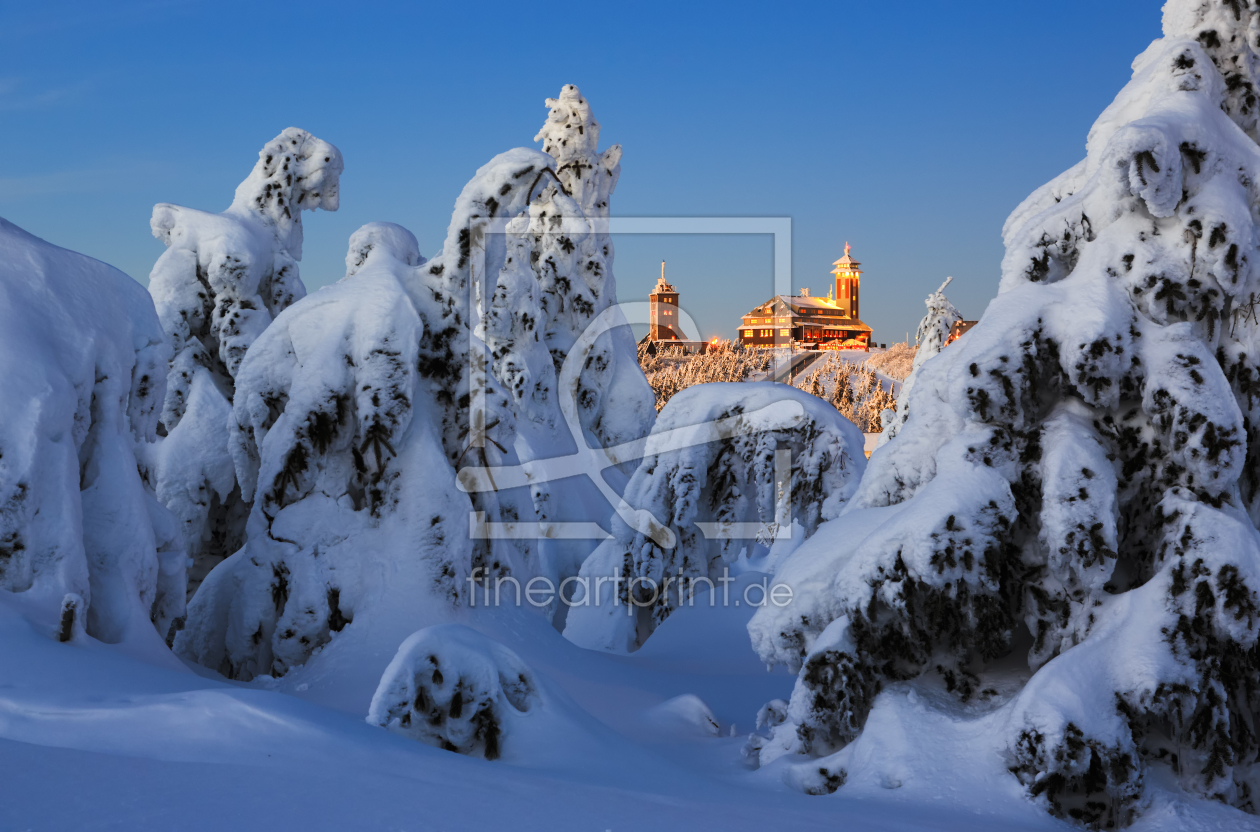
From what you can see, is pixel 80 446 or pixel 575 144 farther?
pixel 575 144

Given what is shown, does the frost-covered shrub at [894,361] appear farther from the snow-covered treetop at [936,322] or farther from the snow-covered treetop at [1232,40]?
the snow-covered treetop at [1232,40]

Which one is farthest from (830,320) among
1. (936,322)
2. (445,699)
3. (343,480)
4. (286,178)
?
(445,699)

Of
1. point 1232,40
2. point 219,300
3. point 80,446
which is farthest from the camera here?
point 219,300

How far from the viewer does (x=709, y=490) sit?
1315cm

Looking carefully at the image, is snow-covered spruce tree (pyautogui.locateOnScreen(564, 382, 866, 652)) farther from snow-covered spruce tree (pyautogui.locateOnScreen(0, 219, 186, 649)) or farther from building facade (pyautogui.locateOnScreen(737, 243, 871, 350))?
building facade (pyautogui.locateOnScreen(737, 243, 871, 350))

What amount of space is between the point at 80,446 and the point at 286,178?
9.80m

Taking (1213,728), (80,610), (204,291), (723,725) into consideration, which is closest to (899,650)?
(1213,728)

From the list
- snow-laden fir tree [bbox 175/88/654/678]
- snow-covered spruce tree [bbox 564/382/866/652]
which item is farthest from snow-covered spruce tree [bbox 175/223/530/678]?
snow-covered spruce tree [bbox 564/382/866/652]

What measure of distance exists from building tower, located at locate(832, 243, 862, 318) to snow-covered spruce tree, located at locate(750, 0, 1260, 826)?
87122 millimetres

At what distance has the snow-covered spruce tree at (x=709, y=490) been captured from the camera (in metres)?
12.2

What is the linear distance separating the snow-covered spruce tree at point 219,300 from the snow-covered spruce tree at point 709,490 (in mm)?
5606

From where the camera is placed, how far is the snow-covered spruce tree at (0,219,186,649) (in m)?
6.82

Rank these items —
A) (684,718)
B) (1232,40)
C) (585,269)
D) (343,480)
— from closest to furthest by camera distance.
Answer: (1232,40)
(684,718)
(343,480)
(585,269)

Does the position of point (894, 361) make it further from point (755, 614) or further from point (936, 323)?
point (755, 614)
